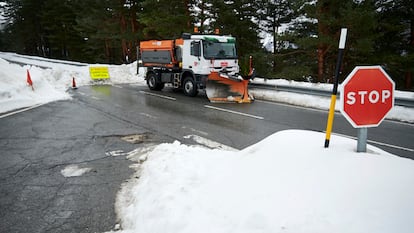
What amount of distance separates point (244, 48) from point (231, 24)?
8.59ft

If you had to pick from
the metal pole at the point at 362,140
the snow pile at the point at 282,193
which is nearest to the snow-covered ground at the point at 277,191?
the snow pile at the point at 282,193

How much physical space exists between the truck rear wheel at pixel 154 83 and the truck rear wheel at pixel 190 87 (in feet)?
8.98

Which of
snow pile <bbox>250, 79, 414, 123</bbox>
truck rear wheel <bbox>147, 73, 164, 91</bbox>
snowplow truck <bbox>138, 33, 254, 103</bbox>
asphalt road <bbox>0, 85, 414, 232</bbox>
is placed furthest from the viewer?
truck rear wheel <bbox>147, 73, 164, 91</bbox>

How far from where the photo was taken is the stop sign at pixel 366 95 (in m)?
3.39

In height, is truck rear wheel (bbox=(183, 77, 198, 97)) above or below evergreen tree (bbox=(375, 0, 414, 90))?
below

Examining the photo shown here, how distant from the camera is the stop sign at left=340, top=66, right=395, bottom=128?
3387mm

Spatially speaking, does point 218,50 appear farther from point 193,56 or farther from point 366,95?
point 366,95

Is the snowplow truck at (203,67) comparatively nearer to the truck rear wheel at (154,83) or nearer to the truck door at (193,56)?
the truck door at (193,56)

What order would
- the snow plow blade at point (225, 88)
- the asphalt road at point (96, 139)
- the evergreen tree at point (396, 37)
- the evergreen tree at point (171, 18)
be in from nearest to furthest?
the asphalt road at point (96, 139), the snow plow blade at point (225, 88), the evergreen tree at point (396, 37), the evergreen tree at point (171, 18)

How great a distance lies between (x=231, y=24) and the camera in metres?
22.8

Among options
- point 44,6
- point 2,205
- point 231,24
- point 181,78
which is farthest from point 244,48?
point 44,6

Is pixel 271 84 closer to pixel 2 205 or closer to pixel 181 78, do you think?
pixel 181 78

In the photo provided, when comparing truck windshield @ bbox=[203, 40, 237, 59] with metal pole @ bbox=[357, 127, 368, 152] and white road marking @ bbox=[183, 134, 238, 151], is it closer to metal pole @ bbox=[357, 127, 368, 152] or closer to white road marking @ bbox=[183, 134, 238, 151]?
white road marking @ bbox=[183, 134, 238, 151]

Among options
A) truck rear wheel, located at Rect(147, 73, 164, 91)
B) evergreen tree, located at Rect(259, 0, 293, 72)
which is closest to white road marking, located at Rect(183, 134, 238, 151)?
truck rear wheel, located at Rect(147, 73, 164, 91)
